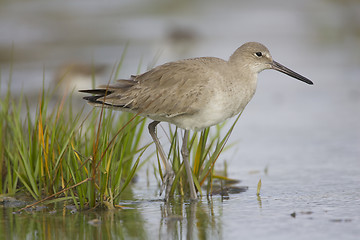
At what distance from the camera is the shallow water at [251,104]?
5316mm

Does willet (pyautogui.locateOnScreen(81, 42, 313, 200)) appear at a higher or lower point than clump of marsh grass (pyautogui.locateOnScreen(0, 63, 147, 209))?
higher

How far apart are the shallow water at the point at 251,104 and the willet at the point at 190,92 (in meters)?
0.80

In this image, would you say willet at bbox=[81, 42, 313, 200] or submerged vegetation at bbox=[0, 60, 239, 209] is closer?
submerged vegetation at bbox=[0, 60, 239, 209]

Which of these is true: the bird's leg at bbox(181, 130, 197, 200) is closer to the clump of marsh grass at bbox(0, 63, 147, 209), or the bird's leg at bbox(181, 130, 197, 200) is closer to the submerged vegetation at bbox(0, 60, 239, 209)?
the submerged vegetation at bbox(0, 60, 239, 209)

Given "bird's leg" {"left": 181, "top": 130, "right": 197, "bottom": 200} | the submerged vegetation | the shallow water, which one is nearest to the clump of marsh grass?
the submerged vegetation

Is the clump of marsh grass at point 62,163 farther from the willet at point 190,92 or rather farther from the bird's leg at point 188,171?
the bird's leg at point 188,171

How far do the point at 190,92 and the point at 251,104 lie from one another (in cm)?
542

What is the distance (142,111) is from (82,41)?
1403 cm

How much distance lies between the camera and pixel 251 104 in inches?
460

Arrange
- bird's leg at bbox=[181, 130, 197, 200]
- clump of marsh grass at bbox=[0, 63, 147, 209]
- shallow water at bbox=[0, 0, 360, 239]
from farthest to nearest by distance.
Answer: bird's leg at bbox=[181, 130, 197, 200], clump of marsh grass at bbox=[0, 63, 147, 209], shallow water at bbox=[0, 0, 360, 239]

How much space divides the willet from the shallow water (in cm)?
80

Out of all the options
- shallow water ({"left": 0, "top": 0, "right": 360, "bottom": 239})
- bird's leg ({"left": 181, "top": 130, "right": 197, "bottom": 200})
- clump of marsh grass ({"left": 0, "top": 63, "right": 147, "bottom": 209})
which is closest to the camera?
shallow water ({"left": 0, "top": 0, "right": 360, "bottom": 239})

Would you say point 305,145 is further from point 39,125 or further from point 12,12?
point 12,12

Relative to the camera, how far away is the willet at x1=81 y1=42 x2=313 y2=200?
6316mm
